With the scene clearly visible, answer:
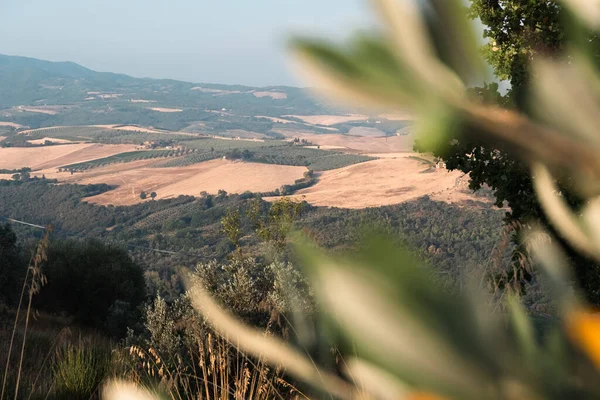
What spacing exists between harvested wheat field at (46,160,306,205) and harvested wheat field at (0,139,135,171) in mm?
5525

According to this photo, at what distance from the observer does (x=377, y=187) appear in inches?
1919

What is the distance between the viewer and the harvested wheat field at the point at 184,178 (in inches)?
2559

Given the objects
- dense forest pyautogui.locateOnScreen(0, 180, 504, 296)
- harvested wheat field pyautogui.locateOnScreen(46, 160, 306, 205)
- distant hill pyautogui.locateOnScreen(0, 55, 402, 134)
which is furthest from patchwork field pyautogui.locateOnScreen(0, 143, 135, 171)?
distant hill pyautogui.locateOnScreen(0, 55, 402, 134)

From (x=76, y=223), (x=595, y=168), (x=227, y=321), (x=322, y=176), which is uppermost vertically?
(x=595, y=168)

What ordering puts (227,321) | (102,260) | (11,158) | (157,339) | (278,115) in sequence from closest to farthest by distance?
1. (227,321)
2. (157,339)
3. (102,260)
4. (11,158)
5. (278,115)

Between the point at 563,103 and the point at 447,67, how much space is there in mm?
73

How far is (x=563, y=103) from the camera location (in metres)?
0.31

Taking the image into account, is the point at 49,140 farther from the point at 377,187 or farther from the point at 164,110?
the point at 377,187

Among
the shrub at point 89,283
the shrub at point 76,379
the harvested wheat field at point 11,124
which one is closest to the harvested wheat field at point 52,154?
the harvested wheat field at point 11,124

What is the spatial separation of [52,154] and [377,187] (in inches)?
2339

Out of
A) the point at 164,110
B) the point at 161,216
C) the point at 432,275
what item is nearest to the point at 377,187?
the point at 161,216

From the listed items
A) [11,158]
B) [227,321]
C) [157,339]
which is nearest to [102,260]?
[157,339]

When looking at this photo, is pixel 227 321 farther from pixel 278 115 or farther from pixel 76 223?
pixel 278 115

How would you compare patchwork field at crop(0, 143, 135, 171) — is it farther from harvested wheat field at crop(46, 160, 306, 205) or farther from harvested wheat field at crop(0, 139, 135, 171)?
harvested wheat field at crop(46, 160, 306, 205)
